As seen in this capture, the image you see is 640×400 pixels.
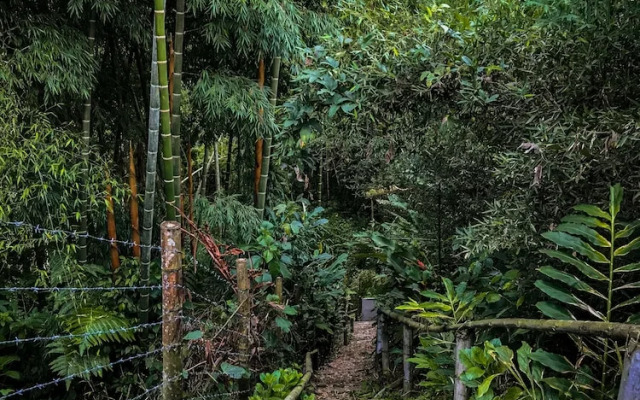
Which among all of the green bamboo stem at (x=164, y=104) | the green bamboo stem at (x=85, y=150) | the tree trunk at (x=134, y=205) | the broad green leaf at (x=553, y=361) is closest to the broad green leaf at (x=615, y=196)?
the broad green leaf at (x=553, y=361)

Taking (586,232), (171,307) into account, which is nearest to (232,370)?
(171,307)

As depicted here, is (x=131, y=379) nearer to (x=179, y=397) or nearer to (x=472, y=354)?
(x=179, y=397)

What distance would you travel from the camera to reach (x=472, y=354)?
5.31 feet

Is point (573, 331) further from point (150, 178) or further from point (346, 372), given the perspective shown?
point (346, 372)

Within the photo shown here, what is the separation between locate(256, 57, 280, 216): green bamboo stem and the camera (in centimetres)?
329

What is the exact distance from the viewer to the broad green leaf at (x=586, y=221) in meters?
1.28

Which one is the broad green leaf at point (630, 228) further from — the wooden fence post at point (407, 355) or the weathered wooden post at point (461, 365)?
the wooden fence post at point (407, 355)

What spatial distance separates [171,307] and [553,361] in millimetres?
1323

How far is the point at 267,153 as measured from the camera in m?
3.35

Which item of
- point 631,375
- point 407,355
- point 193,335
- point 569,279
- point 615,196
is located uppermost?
point 615,196

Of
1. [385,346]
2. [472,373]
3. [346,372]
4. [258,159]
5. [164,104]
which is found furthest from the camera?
[346,372]

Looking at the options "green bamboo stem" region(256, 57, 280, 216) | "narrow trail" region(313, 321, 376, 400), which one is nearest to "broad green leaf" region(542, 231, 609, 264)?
"narrow trail" region(313, 321, 376, 400)

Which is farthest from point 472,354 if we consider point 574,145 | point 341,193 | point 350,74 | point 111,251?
point 341,193

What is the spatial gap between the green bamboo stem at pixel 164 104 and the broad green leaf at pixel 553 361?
200 centimetres
